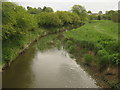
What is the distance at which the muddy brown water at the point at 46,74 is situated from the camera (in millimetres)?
8656

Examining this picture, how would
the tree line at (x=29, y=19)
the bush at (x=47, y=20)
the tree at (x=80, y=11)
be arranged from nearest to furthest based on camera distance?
1. the tree line at (x=29, y=19)
2. the bush at (x=47, y=20)
3. the tree at (x=80, y=11)

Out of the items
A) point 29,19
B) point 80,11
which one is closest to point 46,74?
point 29,19

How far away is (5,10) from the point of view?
31.1 ft

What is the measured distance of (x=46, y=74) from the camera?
10.1 meters

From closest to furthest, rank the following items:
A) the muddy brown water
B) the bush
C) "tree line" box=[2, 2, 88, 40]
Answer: the muddy brown water < "tree line" box=[2, 2, 88, 40] < the bush

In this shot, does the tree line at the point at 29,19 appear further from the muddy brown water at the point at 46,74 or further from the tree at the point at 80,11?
the muddy brown water at the point at 46,74

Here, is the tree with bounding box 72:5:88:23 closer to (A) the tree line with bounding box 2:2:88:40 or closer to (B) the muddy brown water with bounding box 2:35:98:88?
(A) the tree line with bounding box 2:2:88:40

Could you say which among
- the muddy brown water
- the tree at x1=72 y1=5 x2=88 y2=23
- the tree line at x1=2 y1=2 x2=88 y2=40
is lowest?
the muddy brown water

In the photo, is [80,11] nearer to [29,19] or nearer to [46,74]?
[29,19]

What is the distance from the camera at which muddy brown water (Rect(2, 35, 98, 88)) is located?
8.66 metres

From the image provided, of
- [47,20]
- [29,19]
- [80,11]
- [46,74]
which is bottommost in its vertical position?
[46,74]

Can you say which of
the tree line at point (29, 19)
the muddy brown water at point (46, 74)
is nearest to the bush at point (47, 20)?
the tree line at point (29, 19)

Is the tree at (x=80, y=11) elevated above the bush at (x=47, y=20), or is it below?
above

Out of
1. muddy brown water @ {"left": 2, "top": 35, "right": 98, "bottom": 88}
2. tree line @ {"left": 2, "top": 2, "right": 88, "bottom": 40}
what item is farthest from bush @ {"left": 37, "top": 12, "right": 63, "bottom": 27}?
muddy brown water @ {"left": 2, "top": 35, "right": 98, "bottom": 88}
